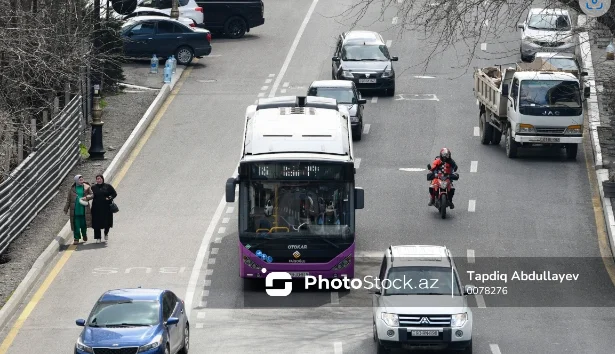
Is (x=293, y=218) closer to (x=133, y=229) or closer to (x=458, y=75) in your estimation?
(x=133, y=229)

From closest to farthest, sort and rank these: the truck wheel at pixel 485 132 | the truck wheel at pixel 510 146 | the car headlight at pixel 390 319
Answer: the car headlight at pixel 390 319 < the truck wheel at pixel 510 146 < the truck wheel at pixel 485 132

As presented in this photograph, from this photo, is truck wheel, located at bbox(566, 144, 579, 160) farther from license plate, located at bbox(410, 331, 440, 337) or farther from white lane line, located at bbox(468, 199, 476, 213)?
license plate, located at bbox(410, 331, 440, 337)

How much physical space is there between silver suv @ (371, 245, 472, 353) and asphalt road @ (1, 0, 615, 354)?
44.0 inches

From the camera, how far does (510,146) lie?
37.3 m

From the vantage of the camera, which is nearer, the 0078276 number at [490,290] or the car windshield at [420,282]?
the car windshield at [420,282]

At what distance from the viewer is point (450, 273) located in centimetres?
2200

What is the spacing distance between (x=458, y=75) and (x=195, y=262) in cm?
2255

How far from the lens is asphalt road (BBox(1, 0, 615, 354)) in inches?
918

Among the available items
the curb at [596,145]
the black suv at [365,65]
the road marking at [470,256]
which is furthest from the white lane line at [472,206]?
the black suv at [365,65]

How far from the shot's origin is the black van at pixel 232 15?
54500 millimetres

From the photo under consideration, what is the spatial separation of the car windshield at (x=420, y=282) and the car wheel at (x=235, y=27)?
112ft

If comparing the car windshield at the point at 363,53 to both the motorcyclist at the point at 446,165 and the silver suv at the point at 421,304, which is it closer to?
the motorcyclist at the point at 446,165

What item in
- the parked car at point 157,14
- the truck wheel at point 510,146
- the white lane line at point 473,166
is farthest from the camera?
the parked car at point 157,14

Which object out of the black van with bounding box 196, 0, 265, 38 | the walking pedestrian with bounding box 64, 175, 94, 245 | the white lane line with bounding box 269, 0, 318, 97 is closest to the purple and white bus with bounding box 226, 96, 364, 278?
the walking pedestrian with bounding box 64, 175, 94, 245
